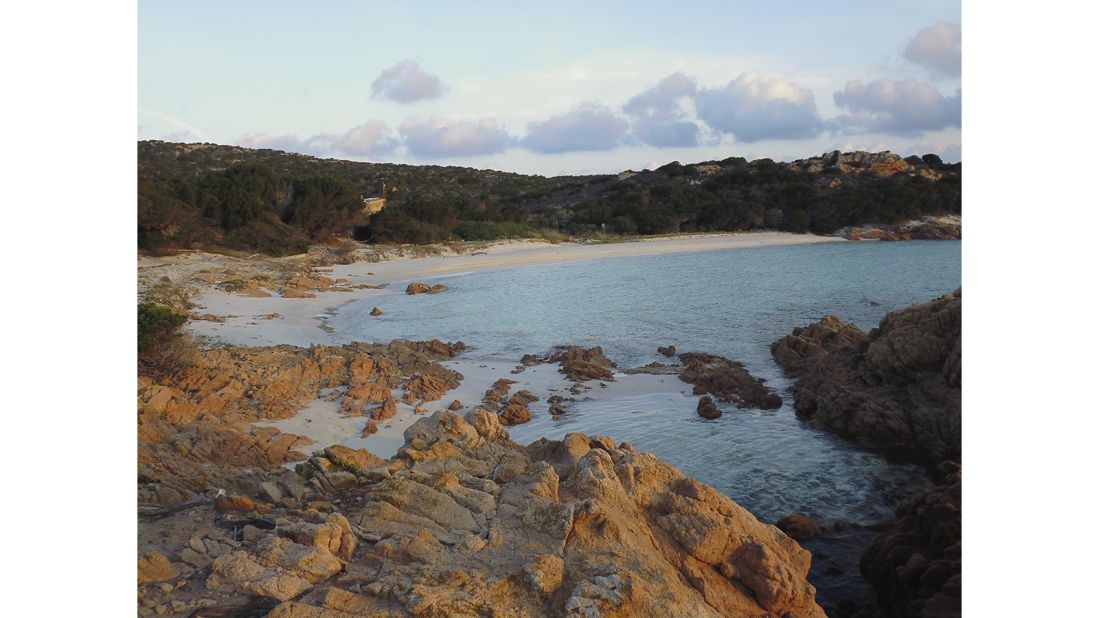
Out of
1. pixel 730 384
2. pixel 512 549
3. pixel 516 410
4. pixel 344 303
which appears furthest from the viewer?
pixel 344 303

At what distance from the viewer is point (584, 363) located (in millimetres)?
10922

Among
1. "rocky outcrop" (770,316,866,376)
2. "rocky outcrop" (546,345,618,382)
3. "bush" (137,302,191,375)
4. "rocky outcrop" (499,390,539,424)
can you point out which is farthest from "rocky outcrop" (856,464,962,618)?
"bush" (137,302,191,375)

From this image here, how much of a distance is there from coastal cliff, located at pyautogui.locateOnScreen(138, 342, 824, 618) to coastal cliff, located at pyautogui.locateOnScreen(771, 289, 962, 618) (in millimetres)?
1332

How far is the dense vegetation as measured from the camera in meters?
24.4

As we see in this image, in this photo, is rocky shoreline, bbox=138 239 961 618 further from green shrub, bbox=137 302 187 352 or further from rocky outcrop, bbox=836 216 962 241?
rocky outcrop, bbox=836 216 962 241

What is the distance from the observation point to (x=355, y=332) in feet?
44.7

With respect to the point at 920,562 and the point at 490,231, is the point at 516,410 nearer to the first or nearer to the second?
the point at 920,562

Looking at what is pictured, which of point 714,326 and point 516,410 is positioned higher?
point 714,326

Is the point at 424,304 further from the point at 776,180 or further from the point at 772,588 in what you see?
the point at 776,180

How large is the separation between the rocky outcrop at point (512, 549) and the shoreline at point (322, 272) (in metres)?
7.88

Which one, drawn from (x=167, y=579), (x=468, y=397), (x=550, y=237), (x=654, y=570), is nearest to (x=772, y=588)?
(x=654, y=570)

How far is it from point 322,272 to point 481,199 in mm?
24400

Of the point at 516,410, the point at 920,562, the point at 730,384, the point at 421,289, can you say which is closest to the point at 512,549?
the point at 920,562

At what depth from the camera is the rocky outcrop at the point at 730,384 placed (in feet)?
31.3
